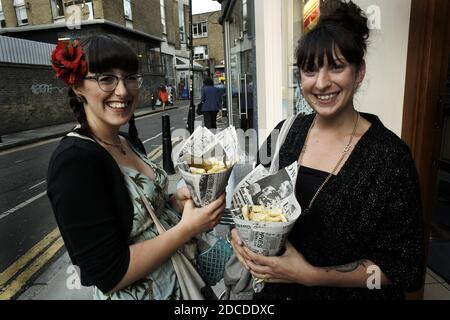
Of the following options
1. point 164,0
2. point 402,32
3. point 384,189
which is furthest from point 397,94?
point 164,0

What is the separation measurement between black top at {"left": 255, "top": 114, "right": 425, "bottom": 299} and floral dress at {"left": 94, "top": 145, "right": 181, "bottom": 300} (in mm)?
554

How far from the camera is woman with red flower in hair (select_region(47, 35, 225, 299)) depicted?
3.35ft

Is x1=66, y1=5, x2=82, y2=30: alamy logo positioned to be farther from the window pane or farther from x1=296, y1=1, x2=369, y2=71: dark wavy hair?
x1=296, y1=1, x2=369, y2=71: dark wavy hair

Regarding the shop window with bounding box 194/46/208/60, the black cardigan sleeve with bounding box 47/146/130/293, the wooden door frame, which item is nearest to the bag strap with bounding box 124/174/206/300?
the black cardigan sleeve with bounding box 47/146/130/293

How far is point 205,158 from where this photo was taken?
4.16ft

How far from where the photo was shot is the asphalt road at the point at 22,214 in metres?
3.58

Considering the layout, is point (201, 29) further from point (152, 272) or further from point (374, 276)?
point (374, 276)

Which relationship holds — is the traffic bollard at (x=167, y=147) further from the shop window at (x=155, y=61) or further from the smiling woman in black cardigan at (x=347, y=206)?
the shop window at (x=155, y=61)

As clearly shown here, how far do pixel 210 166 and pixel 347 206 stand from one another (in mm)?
527

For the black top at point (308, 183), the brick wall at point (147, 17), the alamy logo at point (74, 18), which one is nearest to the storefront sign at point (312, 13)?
the black top at point (308, 183)

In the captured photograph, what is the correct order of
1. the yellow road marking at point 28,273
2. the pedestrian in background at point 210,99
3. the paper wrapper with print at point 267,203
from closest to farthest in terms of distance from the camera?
the paper wrapper with print at point 267,203
the yellow road marking at point 28,273
the pedestrian in background at point 210,99

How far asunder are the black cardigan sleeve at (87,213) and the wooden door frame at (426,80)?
186 centimetres
